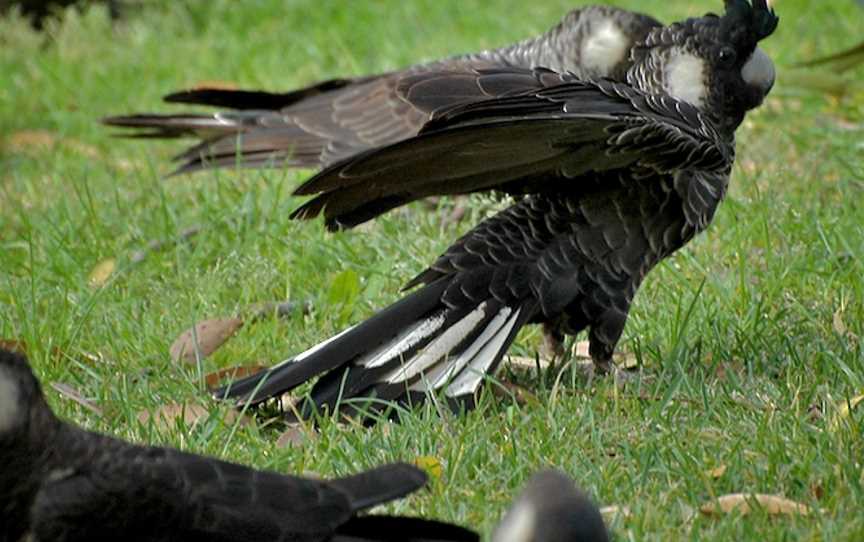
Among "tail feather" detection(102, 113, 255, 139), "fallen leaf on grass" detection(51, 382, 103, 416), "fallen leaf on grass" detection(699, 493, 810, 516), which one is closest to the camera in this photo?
"fallen leaf on grass" detection(699, 493, 810, 516)

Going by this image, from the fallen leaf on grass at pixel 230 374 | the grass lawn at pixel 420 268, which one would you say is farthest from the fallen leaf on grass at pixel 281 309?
the fallen leaf on grass at pixel 230 374

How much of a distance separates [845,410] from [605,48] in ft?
9.28

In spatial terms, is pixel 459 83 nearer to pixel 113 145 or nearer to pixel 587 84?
pixel 587 84

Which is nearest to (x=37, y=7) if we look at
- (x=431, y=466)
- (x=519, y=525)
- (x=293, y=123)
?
(x=293, y=123)

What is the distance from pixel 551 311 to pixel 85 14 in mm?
6192

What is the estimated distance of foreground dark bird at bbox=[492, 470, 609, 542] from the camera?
8.82ft

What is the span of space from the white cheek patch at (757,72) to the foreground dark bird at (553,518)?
2.20m

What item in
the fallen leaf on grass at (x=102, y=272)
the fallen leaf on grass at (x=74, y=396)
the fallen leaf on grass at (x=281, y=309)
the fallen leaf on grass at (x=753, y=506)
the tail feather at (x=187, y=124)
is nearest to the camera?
the fallen leaf on grass at (x=753, y=506)

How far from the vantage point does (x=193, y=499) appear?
2936mm

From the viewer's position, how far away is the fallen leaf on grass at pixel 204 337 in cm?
469

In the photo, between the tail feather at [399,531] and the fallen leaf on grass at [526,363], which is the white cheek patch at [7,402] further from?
the fallen leaf on grass at [526,363]

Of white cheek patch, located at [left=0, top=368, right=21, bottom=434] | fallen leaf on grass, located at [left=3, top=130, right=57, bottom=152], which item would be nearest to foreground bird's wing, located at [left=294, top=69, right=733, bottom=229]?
white cheek patch, located at [left=0, top=368, right=21, bottom=434]

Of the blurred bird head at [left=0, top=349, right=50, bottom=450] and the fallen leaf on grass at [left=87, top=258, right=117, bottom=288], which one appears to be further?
the fallen leaf on grass at [left=87, top=258, right=117, bottom=288]

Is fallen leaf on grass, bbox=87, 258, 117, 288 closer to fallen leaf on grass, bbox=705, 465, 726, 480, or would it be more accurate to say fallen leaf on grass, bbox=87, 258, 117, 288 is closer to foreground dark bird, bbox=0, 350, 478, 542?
foreground dark bird, bbox=0, 350, 478, 542
